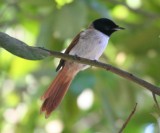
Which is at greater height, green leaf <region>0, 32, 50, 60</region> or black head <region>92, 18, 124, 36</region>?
green leaf <region>0, 32, 50, 60</region>

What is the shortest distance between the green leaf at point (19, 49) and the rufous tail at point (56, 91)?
2.32 feet

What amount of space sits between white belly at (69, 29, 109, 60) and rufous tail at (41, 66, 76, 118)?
16cm

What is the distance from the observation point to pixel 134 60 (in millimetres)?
4223

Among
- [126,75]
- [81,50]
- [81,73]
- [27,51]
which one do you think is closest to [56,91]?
[81,50]

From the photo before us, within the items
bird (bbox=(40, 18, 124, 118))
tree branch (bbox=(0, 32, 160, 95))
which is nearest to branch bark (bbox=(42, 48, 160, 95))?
tree branch (bbox=(0, 32, 160, 95))

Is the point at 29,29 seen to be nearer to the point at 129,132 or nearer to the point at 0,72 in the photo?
the point at 0,72

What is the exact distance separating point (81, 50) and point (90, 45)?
0.23 feet

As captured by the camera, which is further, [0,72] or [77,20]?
[0,72]

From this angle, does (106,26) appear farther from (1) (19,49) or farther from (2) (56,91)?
(1) (19,49)

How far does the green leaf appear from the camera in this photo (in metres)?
1.93

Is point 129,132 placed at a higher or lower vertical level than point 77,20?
lower

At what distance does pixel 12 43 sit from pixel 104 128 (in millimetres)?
2527

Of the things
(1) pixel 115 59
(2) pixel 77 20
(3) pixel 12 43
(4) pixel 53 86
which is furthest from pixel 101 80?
(3) pixel 12 43

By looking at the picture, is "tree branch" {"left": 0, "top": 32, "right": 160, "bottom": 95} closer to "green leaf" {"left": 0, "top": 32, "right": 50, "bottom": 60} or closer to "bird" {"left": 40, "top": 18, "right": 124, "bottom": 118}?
"green leaf" {"left": 0, "top": 32, "right": 50, "bottom": 60}
